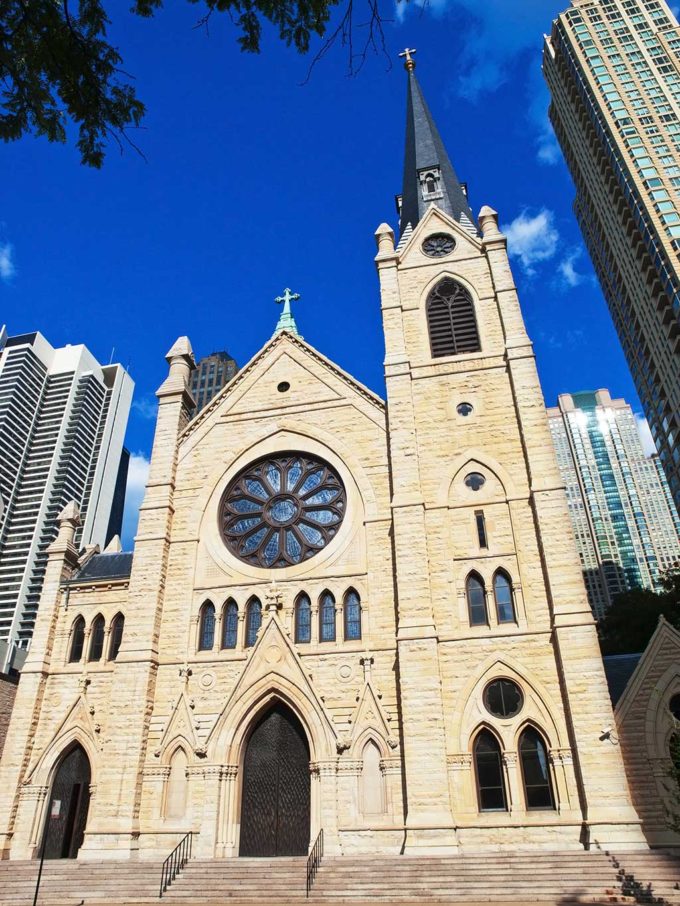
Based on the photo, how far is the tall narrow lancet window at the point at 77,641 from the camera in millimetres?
20141

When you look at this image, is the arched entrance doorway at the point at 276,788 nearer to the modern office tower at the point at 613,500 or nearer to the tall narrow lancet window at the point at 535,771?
the tall narrow lancet window at the point at 535,771

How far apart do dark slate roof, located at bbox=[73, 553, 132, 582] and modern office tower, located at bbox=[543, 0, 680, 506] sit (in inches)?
1339

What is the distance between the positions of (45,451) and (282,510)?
74350mm

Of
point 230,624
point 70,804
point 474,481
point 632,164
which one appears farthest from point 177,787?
point 632,164

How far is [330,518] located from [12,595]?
66556 mm

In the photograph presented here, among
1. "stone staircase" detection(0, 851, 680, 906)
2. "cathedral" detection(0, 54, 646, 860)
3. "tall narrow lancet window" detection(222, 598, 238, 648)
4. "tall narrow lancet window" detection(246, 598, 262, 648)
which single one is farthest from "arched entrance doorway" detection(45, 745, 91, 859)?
"tall narrow lancet window" detection(246, 598, 262, 648)

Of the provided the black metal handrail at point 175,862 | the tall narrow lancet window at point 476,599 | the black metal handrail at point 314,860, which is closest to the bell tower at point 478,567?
the tall narrow lancet window at point 476,599

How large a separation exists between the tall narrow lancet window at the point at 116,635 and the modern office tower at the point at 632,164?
34.8 meters

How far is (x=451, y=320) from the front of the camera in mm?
22766

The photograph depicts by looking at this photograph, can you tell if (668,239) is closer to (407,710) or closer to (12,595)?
(407,710)

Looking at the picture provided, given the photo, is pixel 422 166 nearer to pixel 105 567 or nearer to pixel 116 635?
pixel 105 567

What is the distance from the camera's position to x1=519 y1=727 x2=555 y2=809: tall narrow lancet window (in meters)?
15.4

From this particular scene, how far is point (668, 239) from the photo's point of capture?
1640 inches

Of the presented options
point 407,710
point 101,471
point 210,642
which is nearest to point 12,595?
point 101,471
